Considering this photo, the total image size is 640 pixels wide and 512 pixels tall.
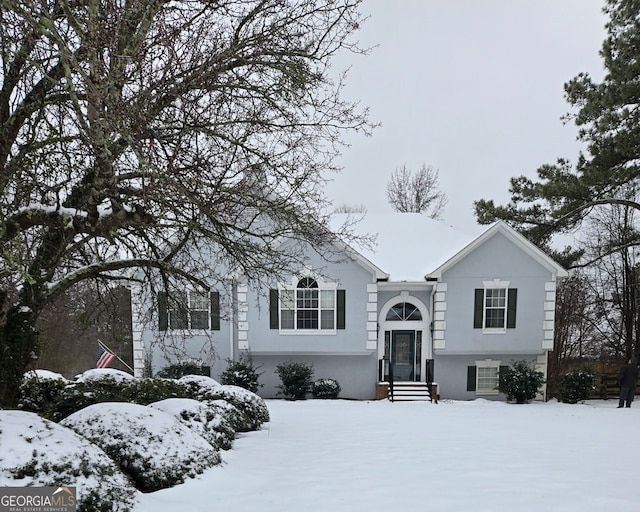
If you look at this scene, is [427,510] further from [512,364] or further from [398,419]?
[512,364]

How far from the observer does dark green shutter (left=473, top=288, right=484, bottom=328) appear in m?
14.2

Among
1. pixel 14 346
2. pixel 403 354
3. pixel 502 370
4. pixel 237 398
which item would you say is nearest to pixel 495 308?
pixel 502 370

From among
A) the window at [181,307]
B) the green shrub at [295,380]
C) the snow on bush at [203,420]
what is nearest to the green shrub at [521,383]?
the green shrub at [295,380]

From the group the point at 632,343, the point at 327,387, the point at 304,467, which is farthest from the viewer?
the point at 632,343

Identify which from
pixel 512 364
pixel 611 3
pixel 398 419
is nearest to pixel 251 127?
pixel 398 419

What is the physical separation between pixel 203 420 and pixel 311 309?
27.6ft

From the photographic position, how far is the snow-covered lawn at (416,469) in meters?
3.79

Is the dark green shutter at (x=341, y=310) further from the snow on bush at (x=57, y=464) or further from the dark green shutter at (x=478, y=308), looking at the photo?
the snow on bush at (x=57, y=464)

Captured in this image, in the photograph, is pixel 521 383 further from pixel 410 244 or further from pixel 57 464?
pixel 57 464

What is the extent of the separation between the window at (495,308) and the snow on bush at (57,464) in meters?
13.1

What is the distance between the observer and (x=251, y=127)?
241 inches

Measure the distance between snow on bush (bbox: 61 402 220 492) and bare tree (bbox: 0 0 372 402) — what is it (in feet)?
6.34

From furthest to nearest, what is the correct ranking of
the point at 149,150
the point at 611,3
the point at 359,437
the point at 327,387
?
the point at 327,387, the point at 611,3, the point at 359,437, the point at 149,150

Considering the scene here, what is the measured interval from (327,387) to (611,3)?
1633 cm
